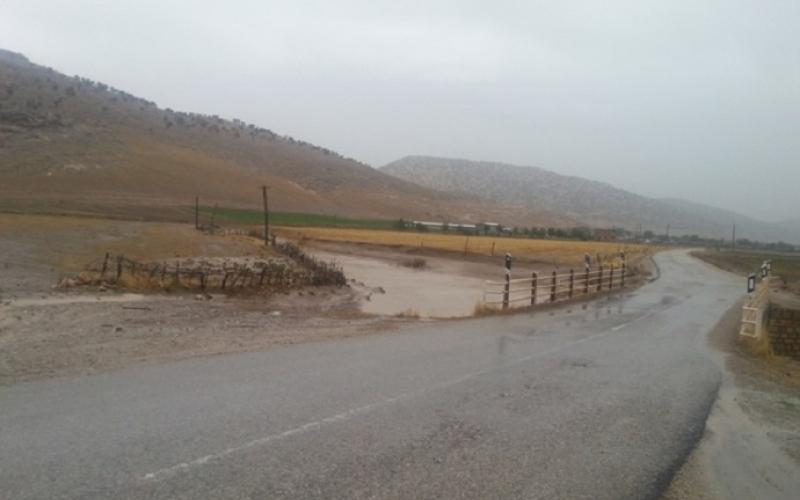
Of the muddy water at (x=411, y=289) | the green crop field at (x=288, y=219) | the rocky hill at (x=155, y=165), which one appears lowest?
the muddy water at (x=411, y=289)

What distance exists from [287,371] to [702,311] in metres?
19.1

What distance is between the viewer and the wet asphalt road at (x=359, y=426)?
17.5ft

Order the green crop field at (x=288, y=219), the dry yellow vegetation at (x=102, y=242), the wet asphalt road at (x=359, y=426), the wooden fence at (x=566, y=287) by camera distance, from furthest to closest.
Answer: the green crop field at (x=288, y=219), the dry yellow vegetation at (x=102, y=242), the wooden fence at (x=566, y=287), the wet asphalt road at (x=359, y=426)

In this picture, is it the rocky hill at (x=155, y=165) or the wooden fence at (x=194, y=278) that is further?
the rocky hill at (x=155, y=165)

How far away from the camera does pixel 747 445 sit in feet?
24.2

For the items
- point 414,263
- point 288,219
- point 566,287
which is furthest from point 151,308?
point 288,219

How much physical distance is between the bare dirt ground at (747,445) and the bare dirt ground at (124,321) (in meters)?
7.36

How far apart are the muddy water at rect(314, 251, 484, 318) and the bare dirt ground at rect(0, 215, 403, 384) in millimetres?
1673

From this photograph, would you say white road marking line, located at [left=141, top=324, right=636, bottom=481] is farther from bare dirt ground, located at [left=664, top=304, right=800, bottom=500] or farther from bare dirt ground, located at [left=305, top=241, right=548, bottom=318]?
bare dirt ground, located at [left=305, top=241, right=548, bottom=318]

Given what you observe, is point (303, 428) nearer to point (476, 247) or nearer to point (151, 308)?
point (151, 308)

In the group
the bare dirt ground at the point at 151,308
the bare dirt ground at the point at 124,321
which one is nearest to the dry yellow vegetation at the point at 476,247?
the bare dirt ground at the point at 151,308

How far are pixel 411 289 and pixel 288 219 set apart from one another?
203 ft

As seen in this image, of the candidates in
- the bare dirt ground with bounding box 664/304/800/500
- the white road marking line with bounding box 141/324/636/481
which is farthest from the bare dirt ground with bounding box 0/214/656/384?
the bare dirt ground with bounding box 664/304/800/500

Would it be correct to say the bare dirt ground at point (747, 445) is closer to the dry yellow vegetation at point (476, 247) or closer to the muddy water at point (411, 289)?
the muddy water at point (411, 289)
